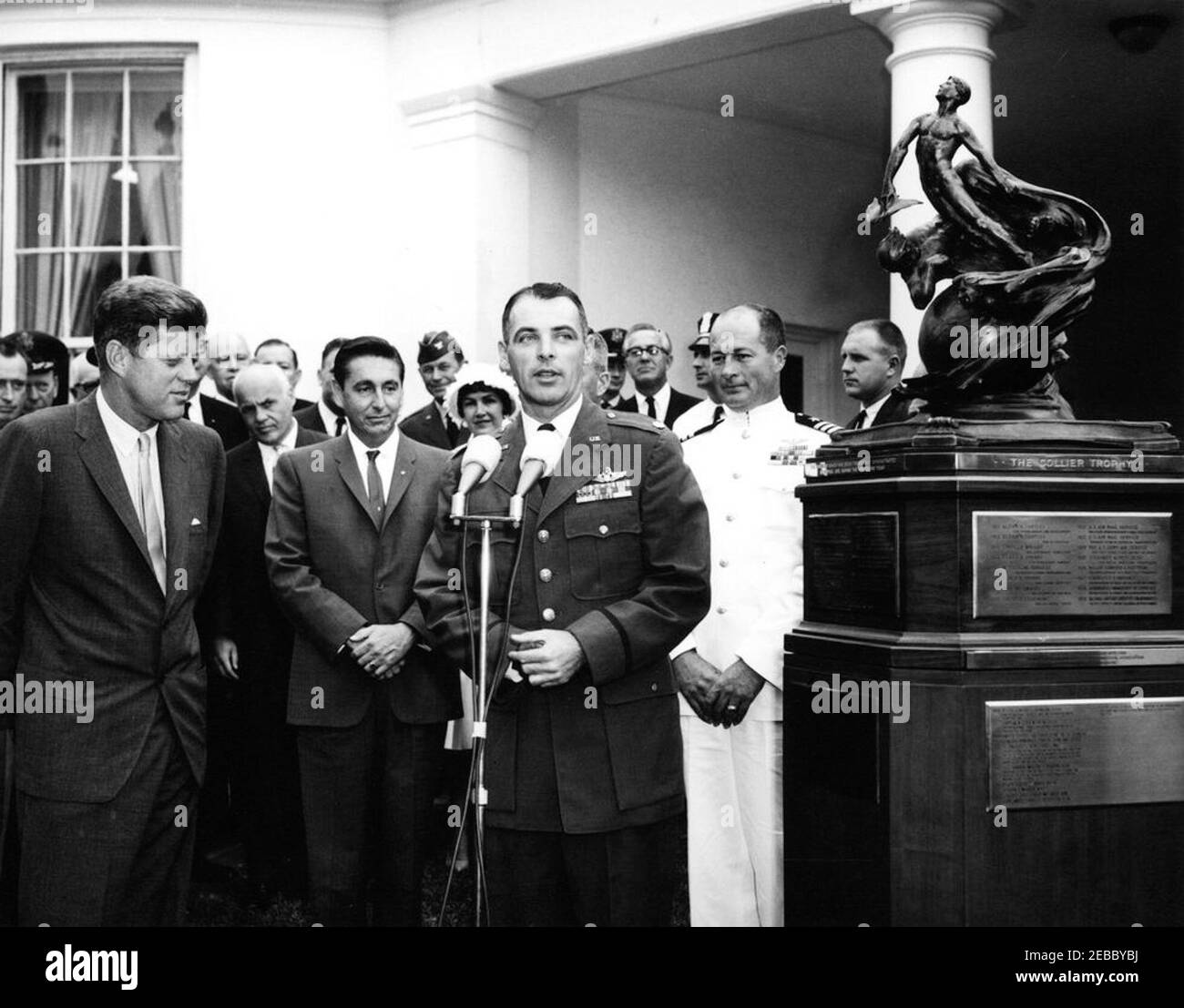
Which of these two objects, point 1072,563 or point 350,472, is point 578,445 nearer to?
point 1072,563

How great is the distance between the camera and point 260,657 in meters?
5.20

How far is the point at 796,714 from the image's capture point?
3.49m

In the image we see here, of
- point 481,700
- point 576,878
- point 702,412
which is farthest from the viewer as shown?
point 702,412

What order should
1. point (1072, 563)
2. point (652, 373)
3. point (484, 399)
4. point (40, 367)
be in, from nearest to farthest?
point (1072, 563)
point (484, 399)
point (40, 367)
point (652, 373)

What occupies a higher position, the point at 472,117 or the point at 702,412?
the point at 472,117

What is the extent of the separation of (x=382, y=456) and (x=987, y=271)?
2.09m

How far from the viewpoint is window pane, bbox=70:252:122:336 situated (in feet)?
29.1

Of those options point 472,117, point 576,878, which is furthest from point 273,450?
point 472,117

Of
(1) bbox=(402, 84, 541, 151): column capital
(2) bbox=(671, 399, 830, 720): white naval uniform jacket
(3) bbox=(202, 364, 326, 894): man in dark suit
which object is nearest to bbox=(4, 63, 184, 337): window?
(1) bbox=(402, 84, 541, 151): column capital

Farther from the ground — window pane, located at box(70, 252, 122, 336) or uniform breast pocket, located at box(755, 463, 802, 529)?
window pane, located at box(70, 252, 122, 336)

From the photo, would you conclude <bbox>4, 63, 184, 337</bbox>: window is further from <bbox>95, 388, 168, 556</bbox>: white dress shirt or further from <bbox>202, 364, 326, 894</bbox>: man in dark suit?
<bbox>95, 388, 168, 556</bbox>: white dress shirt

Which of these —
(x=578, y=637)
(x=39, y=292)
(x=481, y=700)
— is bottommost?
(x=481, y=700)

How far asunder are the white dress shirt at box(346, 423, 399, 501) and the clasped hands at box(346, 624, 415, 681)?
1.71 ft

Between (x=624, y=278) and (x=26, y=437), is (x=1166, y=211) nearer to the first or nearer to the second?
(x=624, y=278)
